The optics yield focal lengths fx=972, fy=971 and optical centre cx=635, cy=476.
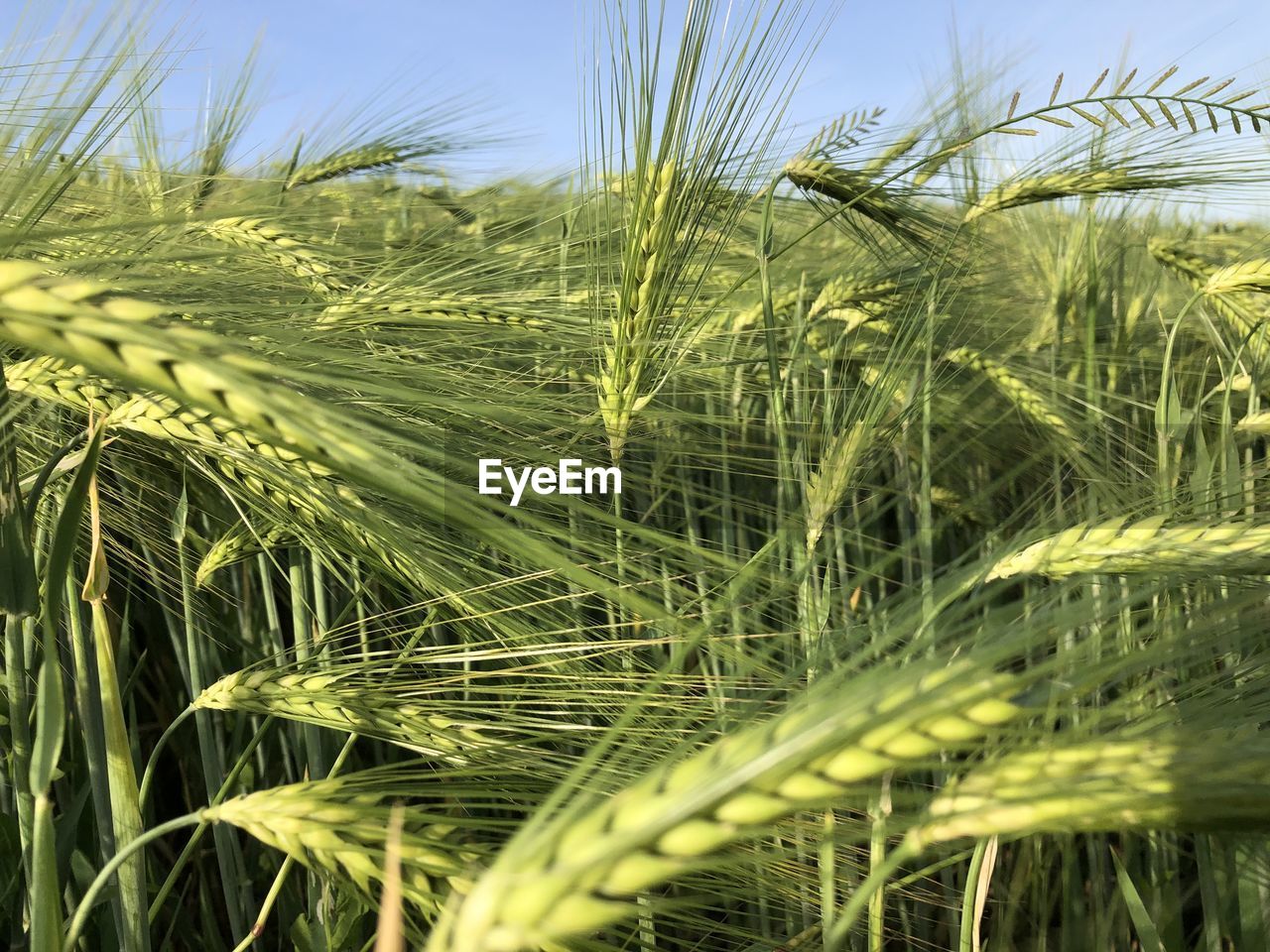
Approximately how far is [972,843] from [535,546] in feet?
1.72

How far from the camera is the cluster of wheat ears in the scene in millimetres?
442

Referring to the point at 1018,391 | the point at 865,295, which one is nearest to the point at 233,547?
the point at 865,295

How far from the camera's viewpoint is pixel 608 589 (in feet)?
1.40

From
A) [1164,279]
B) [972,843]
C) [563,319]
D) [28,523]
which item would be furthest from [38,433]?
[1164,279]

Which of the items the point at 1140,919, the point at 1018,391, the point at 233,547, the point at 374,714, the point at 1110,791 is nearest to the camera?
the point at 1110,791

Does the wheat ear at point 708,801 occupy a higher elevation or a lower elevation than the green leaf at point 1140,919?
higher

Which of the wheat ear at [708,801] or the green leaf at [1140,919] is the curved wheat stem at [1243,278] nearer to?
the green leaf at [1140,919]

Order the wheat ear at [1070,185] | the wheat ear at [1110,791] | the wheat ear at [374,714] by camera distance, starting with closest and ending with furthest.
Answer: the wheat ear at [1110,791]
the wheat ear at [374,714]
the wheat ear at [1070,185]

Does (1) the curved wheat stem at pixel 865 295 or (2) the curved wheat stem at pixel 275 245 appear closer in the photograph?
(2) the curved wheat stem at pixel 275 245

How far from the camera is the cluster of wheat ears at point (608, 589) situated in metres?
0.44

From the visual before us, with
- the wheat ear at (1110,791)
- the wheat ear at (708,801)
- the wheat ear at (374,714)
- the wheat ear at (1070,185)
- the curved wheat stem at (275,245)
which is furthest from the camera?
the wheat ear at (1070,185)

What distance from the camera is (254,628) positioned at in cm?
155

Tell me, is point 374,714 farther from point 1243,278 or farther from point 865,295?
point 1243,278

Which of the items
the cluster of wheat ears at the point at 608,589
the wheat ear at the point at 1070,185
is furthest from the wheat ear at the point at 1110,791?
the wheat ear at the point at 1070,185
